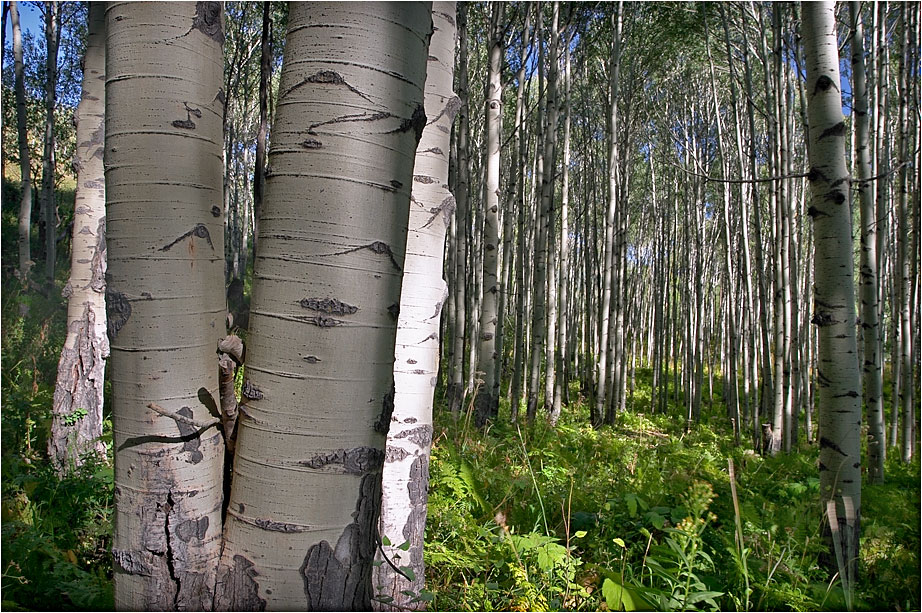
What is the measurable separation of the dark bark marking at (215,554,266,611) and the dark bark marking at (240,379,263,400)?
0.98ft

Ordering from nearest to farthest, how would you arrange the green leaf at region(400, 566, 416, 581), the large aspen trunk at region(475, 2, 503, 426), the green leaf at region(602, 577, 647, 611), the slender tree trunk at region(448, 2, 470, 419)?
the green leaf at region(400, 566, 416, 581) → the green leaf at region(602, 577, 647, 611) → the large aspen trunk at region(475, 2, 503, 426) → the slender tree trunk at region(448, 2, 470, 419)

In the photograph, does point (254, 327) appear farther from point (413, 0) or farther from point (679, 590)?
point (679, 590)

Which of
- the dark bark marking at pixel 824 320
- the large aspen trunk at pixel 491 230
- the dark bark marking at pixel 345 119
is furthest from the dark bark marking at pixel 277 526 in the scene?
the large aspen trunk at pixel 491 230

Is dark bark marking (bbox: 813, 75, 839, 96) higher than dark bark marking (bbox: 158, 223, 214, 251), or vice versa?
dark bark marking (bbox: 813, 75, 839, 96)

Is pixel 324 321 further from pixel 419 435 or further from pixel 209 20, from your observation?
pixel 419 435

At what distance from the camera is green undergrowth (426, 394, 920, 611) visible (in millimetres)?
2195

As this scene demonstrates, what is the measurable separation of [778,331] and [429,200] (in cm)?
606

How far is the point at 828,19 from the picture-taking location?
9.30 ft

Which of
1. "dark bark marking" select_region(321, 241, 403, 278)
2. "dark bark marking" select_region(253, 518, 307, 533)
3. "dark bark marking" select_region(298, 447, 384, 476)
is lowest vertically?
"dark bark marking" select_region(253, 518, 307, 533)

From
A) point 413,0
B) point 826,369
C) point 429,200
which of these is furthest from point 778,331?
point 413,0

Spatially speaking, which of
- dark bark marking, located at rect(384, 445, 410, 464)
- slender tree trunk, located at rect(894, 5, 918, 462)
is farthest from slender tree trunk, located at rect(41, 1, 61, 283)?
slender tree trunk, located at rect(894, 5, 918, 462)

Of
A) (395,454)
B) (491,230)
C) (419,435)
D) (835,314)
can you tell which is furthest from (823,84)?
(491,230)

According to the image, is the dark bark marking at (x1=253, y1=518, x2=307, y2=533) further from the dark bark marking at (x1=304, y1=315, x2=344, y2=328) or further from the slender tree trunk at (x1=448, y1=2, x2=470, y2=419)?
the slender tree trunk at (x1=448, y1=2, x2=470, y2=419)

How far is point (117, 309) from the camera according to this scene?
1086mm
